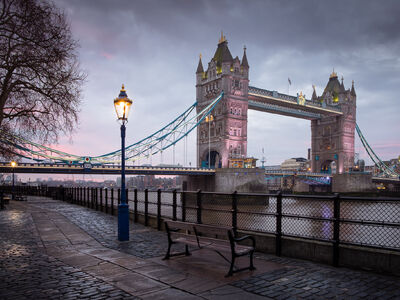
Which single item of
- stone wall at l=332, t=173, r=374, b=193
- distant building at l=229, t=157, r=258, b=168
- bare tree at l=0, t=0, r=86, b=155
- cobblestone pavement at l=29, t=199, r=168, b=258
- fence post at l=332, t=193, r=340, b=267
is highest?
bare tree at l=0, t=0, r=86, b=155

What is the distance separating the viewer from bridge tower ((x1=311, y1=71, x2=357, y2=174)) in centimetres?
8772

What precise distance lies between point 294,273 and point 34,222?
10385 millimetres

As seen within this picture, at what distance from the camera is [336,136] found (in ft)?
295

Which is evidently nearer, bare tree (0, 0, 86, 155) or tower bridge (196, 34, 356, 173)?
bare tree (0, 0, 86, 155)

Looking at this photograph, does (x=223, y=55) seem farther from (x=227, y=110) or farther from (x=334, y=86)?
(x=334, y=86)

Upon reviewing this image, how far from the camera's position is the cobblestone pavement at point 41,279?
15.3 ft

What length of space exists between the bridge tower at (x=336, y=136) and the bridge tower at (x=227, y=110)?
1130 inches

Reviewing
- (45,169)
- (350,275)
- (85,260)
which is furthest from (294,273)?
(45,169)

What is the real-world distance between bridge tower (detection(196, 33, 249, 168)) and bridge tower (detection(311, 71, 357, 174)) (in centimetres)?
2870

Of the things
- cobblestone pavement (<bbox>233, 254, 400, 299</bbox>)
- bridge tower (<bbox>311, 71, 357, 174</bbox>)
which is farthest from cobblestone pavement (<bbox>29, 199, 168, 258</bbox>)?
bridge tower (<bbox>311, 71, 357, 174</bbox>)

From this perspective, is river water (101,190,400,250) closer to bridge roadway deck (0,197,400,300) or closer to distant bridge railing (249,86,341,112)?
bridge roadway deck (0,197,400,300)

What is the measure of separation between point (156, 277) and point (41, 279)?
1801 mm

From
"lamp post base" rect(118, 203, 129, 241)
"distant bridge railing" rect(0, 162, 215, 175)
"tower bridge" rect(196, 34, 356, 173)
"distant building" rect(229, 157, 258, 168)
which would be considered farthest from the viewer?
"tower bridge" rect(196, 34, 356, 173)

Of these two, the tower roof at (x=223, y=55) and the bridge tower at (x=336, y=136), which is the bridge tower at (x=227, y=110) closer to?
the tower roof at (x=223, y=55)
